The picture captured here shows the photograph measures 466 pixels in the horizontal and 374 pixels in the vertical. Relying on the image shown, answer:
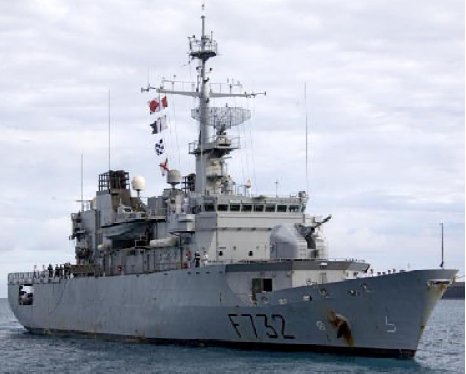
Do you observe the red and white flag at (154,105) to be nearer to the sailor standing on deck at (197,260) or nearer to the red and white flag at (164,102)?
the red and white flag at (164,102)

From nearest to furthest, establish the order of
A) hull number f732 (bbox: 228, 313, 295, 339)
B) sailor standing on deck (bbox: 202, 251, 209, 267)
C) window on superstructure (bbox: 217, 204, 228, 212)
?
hull number f732 (bbox: 228, 313, 295, 339) → sailor standing on deck (bbox: 202, 251, 209, 267) → window on superstructure (bbox: 217, 204, 228, 212)

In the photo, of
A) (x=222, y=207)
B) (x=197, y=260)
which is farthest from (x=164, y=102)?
(x=197, y=260)

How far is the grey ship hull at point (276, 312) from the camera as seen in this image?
1258 inches

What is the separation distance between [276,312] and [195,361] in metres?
3.51

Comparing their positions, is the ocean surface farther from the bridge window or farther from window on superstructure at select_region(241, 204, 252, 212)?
the bridge window

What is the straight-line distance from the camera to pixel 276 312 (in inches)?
1345

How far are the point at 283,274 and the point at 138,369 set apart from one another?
662cm

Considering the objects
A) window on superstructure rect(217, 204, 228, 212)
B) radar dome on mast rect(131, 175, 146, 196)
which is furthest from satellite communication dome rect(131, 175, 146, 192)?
window on superstructure rect(217, 204, 228, 212)

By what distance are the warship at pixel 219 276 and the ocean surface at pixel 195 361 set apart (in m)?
0.62

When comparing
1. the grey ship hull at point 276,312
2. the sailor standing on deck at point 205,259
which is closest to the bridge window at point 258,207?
the sailor standing on deck at point 205,259

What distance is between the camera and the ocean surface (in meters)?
31.5

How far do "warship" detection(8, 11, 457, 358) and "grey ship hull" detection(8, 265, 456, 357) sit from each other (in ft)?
0.14

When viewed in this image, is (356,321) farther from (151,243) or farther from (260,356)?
(151,243)

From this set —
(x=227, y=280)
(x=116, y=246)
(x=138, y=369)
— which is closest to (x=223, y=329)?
(x=227, y=280)
